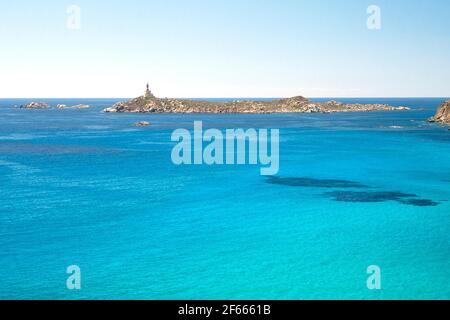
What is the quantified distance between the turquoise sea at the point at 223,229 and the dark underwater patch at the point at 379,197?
24 centimetres

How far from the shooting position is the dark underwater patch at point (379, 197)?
172ft

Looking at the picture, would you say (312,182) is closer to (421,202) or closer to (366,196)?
(366,196)

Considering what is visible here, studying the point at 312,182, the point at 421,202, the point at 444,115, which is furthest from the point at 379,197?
the point at 444,115

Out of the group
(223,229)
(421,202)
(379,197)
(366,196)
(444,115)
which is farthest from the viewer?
(444,115)

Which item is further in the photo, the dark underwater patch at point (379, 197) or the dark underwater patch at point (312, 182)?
the dark underwater patch at point (312, 182)

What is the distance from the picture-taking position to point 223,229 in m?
43.1

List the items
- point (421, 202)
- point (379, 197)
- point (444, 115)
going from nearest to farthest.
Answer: point (421, 202), point (379, 197), point (444, 115)

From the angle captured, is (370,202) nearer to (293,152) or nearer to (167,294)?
(167,294)

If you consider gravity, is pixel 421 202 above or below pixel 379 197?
below

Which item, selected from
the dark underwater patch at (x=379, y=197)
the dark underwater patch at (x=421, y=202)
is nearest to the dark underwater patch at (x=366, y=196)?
the dark underwater patch at (x=379, y=197)

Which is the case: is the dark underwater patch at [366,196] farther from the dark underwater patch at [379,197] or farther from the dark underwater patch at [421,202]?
the dark underwater patch at [421,202]

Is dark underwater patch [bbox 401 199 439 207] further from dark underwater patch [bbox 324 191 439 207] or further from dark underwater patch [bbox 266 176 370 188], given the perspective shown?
dark underwater patch [bbox 266 176 370 188]

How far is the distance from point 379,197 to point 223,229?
23189 millimetres
